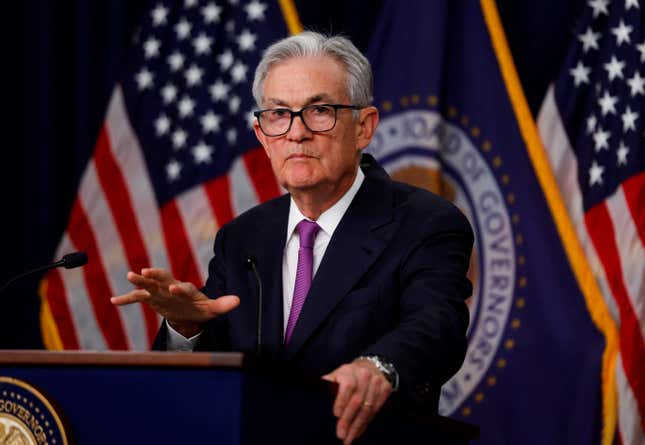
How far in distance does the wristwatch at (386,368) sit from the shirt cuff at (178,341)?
51 centimetres

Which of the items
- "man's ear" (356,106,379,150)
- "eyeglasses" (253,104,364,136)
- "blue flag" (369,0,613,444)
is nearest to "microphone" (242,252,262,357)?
A: "eyeglasses" (253,104,364,136)

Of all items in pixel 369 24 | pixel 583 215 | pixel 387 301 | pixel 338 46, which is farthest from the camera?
pixel 369 24

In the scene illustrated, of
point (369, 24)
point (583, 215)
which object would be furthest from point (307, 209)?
point (369, 24)

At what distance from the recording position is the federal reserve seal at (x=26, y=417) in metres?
1.79

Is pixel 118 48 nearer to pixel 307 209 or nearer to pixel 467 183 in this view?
pixel 467 183

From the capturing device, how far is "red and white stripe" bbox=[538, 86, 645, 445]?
4.27 meters

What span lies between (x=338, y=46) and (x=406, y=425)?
1057 mm

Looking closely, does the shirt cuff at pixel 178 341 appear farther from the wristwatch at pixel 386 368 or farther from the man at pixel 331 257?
the wristwatch at pixel 386 368

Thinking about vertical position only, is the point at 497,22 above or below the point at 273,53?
above

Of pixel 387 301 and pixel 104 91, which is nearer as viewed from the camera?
pixel 387 301

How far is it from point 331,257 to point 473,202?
2.35m

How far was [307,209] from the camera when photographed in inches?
108

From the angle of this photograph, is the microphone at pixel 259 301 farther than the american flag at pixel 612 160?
No

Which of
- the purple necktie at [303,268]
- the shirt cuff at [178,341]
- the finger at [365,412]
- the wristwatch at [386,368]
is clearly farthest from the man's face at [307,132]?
Result: the finger at [365,412]
